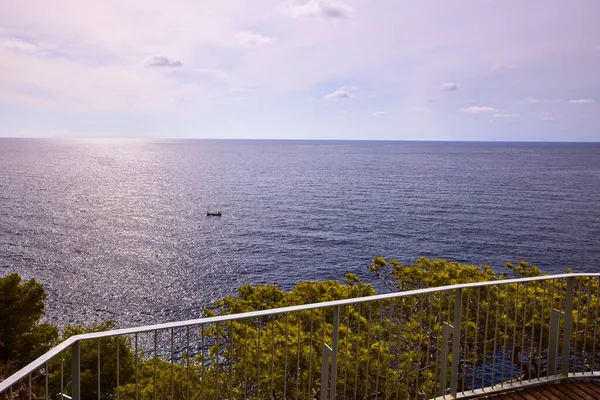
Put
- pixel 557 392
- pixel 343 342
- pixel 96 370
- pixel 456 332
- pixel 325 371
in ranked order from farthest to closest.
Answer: pixel 96 370 < pixel 343 342 < pixel 557 392 < pixel 456 332 < pixel 325 371

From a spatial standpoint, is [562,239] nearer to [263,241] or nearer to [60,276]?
[263,241]

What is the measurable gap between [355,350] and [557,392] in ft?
24.9

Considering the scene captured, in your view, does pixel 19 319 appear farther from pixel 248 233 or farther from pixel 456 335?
pixel 248 233

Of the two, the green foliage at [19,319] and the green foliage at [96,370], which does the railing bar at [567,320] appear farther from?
the green foliage at [19,319]

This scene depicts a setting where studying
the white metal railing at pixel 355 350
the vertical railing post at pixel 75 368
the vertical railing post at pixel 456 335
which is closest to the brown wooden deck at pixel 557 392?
the white metal railing at pixel 355 350

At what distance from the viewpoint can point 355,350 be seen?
11250 mm

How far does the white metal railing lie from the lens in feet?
10.1

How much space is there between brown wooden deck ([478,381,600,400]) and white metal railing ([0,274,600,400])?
81 mm

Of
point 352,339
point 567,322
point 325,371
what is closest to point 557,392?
point 567,322

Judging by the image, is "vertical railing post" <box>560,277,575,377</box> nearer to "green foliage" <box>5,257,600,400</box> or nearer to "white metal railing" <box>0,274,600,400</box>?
"white metal railing" <box>0,274,600,400</box>

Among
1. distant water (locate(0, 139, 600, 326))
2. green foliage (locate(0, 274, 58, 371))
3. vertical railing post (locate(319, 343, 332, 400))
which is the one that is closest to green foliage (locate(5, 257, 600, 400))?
green foliage (locate(0, 274, 58, 371))

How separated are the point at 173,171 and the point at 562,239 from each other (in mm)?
91814

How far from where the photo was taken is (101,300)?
30672 mm

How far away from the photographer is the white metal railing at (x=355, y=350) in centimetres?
307
